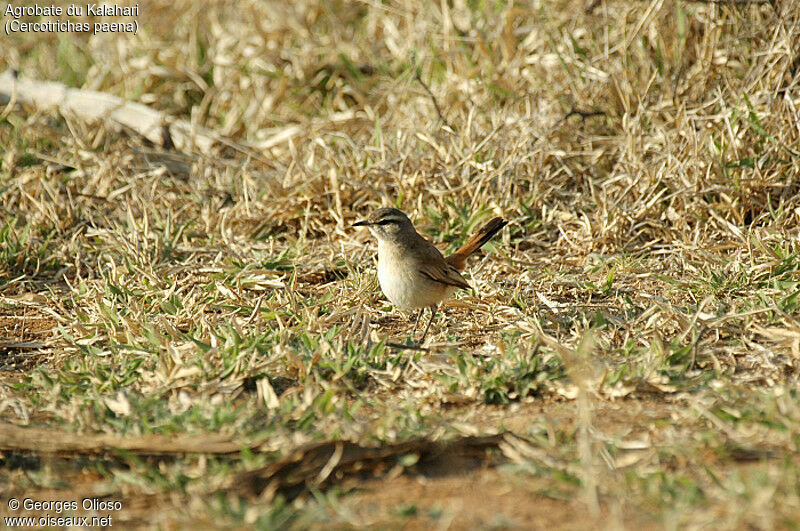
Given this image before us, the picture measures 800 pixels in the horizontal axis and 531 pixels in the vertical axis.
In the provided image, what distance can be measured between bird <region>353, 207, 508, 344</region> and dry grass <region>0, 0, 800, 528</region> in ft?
0.75

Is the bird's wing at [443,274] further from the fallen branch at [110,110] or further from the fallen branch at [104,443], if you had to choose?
the fallen branch at [110,110]

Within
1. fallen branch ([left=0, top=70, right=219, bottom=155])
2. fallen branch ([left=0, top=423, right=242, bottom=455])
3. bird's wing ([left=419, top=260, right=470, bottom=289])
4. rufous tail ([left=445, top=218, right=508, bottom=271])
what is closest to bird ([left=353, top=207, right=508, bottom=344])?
bird's wing ([left=419, top=260, right=470, bottom=289])

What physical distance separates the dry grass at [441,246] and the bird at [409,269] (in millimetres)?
229

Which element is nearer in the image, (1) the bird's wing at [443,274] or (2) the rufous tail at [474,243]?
(1) the bird's wing at [443,274]

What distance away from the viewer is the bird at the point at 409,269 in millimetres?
5465

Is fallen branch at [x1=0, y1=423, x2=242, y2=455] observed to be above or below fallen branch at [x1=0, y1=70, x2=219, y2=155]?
below

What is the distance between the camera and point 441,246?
693 centimetres

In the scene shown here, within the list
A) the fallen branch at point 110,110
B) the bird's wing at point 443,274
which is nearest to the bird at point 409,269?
the bird's wing at point 443,274

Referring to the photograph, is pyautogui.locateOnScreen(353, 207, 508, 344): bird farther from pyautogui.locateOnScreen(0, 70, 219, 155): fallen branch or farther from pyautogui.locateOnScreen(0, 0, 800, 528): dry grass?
pyautogui.locateOnScreen(0, 70, 219, 155): fallen branch

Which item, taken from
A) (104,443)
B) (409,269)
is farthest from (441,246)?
(104,443)

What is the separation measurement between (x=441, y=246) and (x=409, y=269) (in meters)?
1.49

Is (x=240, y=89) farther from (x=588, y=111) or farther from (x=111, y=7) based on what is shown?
(x=588, y=111)

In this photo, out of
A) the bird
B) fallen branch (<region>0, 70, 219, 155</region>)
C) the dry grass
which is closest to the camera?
the dry grass

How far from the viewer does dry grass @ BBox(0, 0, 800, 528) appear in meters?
3.71
